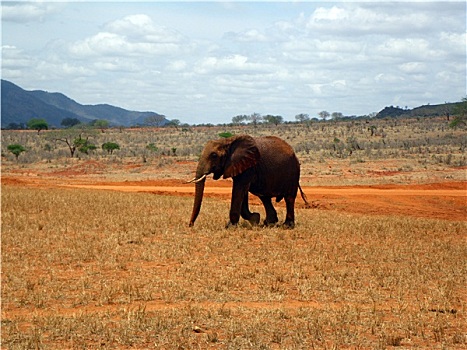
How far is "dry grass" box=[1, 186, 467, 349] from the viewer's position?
7684 millimetres

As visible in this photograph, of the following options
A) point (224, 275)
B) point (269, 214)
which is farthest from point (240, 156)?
point (224, 275)

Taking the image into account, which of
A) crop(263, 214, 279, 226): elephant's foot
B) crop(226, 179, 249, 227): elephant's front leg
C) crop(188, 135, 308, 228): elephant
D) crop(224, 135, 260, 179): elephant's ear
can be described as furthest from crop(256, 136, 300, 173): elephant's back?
crop(263, 214, 279, 226): elephant's foot

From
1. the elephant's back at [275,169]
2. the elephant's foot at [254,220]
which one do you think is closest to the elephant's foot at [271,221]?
the elephant's foot at [254,220]

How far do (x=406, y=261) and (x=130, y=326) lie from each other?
6.63 metres

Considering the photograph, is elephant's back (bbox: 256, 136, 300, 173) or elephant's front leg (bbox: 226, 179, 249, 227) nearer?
elephant's front leg (bbox: 226, 179, 249, 227)

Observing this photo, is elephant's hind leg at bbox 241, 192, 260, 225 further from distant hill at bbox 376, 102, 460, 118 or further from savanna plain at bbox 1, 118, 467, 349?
distant hill at bbox 376, 102, 460, 118

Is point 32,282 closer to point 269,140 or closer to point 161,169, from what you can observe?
point 269,140

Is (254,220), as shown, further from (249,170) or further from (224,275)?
(224,275)

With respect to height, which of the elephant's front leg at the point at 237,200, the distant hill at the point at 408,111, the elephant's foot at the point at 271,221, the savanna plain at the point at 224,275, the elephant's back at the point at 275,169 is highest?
the distant hill at the point at 408,111

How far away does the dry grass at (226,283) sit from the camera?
25.2 ft

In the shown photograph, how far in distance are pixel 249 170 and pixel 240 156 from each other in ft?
1.44

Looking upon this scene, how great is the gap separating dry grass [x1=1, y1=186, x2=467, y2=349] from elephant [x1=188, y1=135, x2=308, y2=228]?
31.8 inches

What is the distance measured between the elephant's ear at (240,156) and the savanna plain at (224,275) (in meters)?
1.47

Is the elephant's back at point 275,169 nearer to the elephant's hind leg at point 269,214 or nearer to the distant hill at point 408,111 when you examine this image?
the elephant's hind leg at point 269,214
